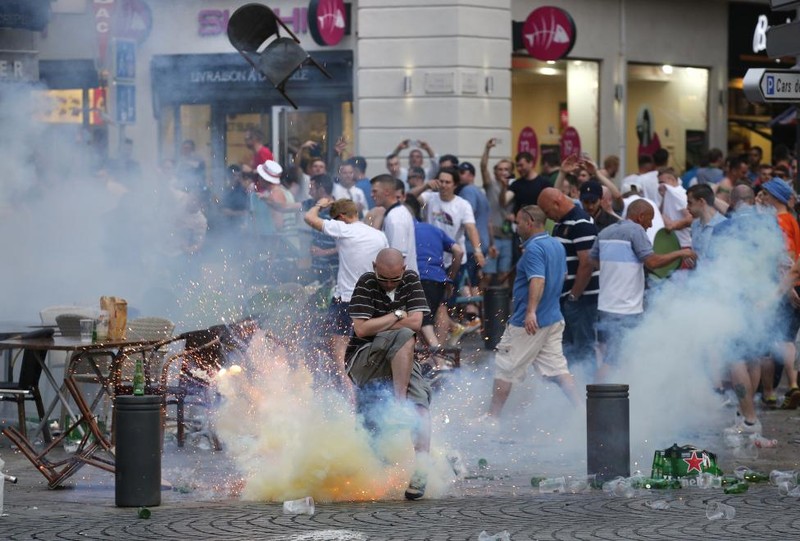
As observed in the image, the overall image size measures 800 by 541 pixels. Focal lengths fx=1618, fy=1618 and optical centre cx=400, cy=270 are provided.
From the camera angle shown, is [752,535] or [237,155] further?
[237,155]

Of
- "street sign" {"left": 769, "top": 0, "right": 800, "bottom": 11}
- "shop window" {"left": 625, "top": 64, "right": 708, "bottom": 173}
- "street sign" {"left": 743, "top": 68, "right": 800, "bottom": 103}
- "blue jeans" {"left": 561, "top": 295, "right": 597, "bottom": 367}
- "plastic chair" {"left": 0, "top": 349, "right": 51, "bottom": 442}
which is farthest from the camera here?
"shop window" {"left": 625, "top": 64, "right": 708, "bottom": 173}

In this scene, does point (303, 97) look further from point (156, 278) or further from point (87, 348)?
point (87, 348)

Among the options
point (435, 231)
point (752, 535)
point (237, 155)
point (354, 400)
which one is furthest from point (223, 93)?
point (752, 535)

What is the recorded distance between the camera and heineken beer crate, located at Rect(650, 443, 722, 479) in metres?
9.38

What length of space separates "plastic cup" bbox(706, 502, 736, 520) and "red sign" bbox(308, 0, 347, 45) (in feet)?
41.9

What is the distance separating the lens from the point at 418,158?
17844 millimetres

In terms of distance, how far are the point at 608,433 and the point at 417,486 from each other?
4.10ft

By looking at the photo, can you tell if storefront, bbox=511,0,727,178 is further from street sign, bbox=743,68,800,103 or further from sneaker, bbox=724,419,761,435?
sneaker, bbox=724,419,761,435

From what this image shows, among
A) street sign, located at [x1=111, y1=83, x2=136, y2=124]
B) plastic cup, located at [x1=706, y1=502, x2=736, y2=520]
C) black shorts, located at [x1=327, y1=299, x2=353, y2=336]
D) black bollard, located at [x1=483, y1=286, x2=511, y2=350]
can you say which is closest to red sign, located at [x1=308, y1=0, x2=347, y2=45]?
street sign, located at [x1=111, y1=83, x2=136, y2=124]

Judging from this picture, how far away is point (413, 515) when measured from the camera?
842cm

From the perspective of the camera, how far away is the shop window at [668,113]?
76.2ft

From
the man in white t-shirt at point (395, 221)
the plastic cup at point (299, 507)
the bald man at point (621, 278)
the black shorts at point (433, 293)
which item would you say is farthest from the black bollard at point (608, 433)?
the black shorts at point (433, 293)

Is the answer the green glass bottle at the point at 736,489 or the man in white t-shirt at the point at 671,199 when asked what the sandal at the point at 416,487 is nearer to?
the green glass bottle at the point at 736,489

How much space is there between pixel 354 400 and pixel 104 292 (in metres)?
6.38
